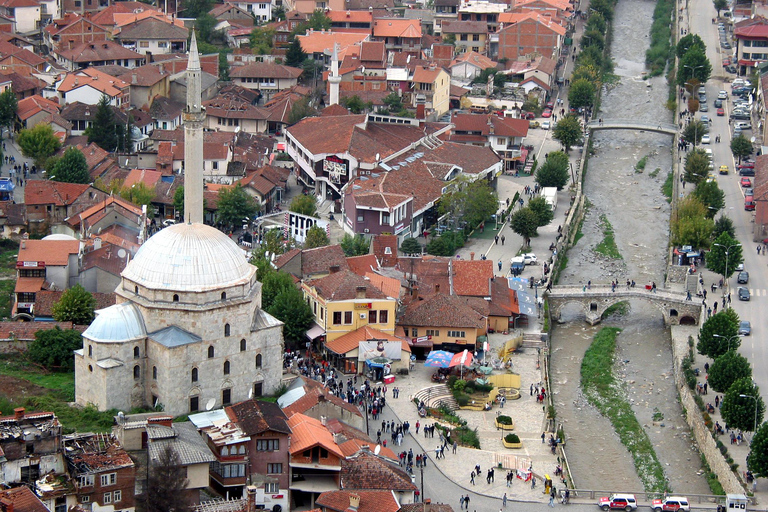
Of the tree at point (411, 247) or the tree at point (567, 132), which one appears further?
the tree at point (567, 132)

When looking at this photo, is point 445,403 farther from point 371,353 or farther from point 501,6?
point 501,6

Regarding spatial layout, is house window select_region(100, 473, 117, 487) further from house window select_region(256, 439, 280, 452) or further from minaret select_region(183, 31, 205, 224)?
minaret select_region(183, 31, 205, 224)

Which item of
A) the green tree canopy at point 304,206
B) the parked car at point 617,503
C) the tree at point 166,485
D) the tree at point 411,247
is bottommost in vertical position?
the parked car at point 617,503

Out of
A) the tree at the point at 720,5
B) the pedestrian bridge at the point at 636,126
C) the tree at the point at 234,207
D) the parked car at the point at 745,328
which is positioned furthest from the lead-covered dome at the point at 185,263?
the tree at the point at 720,5

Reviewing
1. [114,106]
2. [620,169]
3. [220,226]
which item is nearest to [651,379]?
[220,226]

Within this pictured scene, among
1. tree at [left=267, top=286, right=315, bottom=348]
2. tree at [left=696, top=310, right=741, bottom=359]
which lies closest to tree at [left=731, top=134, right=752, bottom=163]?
Result: tree at [left=696, top=310, right=741, bottom=359]

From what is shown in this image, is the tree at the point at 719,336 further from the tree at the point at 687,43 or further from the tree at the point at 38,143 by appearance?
the tree at the point at 687,43
